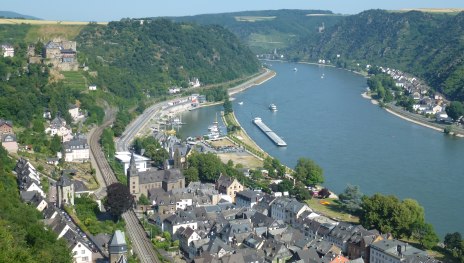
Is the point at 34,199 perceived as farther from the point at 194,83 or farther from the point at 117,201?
the point at 194,83

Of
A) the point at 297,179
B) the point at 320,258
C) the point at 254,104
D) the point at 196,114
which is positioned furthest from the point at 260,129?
the point at 320,258

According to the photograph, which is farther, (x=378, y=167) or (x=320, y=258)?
(x=378, y=167)

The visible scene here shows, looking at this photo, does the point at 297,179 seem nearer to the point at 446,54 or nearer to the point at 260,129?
the point at 260,129

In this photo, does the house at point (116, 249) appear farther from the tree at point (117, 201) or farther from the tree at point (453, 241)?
the tree at point (453, 241)

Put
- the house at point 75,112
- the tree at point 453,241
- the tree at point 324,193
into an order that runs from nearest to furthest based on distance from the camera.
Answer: the tree at point 453,241 < the tree at point 324,193 < the house at point 75,112

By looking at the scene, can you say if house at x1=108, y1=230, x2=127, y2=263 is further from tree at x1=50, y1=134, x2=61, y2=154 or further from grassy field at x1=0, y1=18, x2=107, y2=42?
grassy field at x1=0, y1=18, x2=107, y2=42

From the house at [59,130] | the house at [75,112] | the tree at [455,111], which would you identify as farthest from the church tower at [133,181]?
the tree at [455,111]
